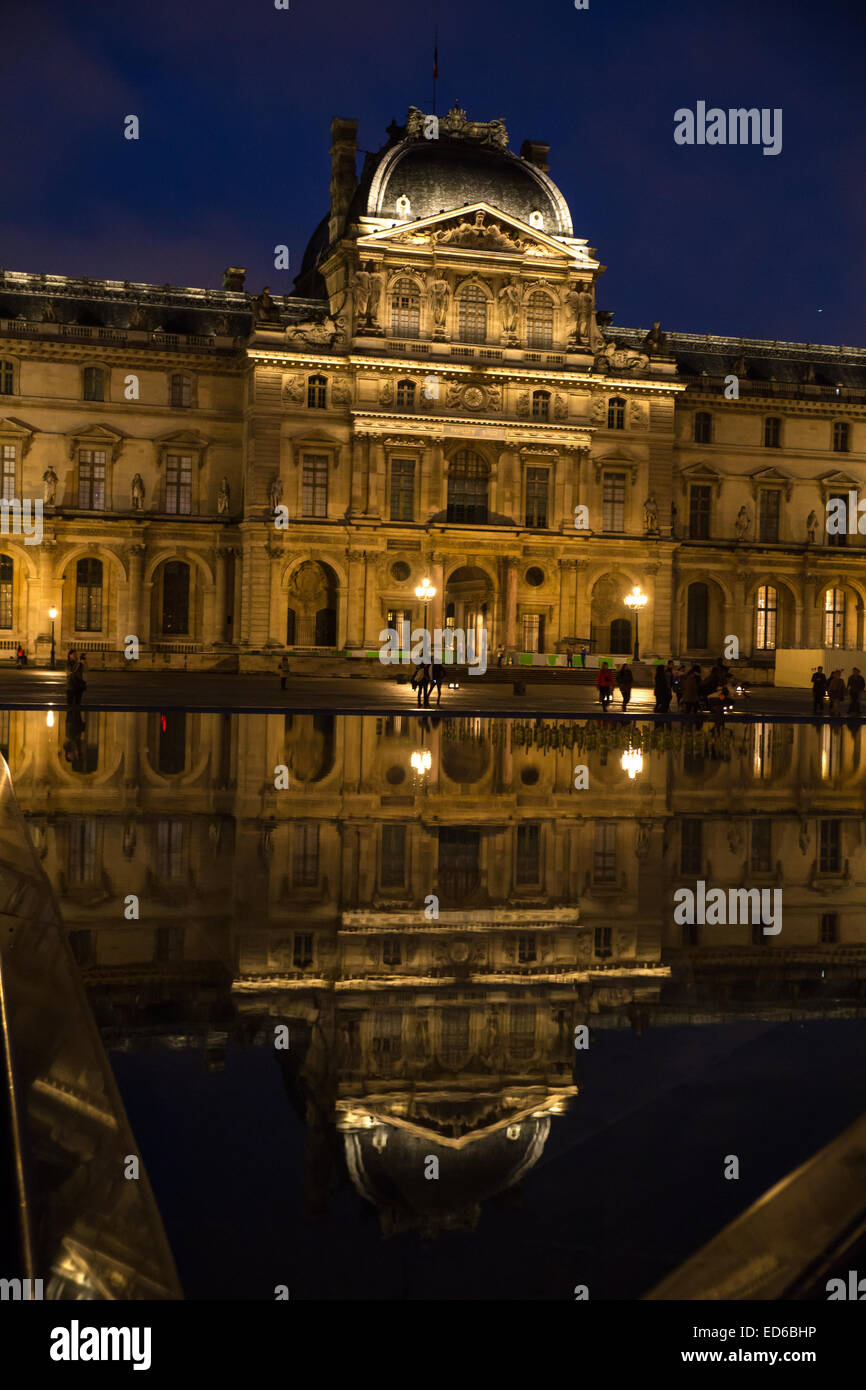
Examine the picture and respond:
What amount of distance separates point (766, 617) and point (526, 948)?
213 ft

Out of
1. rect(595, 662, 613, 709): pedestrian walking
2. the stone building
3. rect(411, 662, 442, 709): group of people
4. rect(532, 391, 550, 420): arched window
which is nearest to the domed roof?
the stone building

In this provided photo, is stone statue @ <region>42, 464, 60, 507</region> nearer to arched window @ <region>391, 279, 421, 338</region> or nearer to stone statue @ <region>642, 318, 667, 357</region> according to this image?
arched window @ <region>391, 279, 421, 338</region>

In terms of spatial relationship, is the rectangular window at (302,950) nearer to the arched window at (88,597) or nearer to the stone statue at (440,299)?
the arched window at (88,597)

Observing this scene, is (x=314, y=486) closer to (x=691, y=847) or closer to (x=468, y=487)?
(x=468, y=487)

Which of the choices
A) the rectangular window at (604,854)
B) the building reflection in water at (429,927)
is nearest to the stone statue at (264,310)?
the building reflection in water at (429,927)

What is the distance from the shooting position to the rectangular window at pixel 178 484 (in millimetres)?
62625

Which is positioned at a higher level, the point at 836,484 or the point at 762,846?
the point at 836,484

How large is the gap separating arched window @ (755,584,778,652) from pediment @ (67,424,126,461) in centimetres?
3353

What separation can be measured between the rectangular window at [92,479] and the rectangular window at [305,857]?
52.7m

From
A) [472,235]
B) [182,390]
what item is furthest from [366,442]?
[472,235]

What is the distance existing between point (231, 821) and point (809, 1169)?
876 cm

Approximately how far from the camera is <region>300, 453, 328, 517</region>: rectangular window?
60.9 meters

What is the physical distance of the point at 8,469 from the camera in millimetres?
60719

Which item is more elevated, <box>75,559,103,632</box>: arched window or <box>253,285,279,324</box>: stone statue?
<box>253,285,279,324</box>: stone statue
